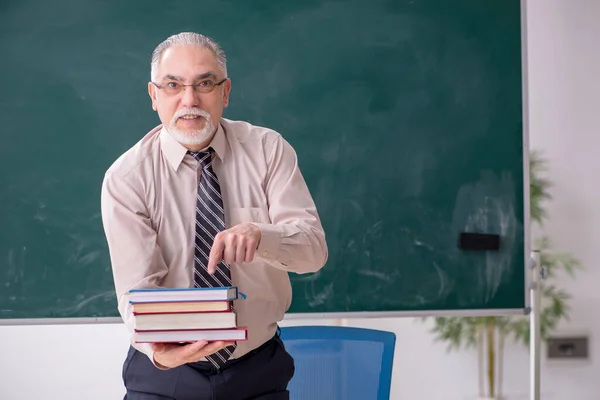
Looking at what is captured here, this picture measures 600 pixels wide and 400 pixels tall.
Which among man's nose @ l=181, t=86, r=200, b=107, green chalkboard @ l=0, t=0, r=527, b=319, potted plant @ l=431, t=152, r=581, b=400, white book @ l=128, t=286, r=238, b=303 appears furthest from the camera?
potted plant @ l=431, t=152, r=581, b=400

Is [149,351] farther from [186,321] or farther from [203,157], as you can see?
[203,157]

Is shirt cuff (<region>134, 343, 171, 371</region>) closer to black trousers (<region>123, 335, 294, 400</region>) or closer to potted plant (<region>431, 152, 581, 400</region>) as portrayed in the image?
black trousers (<region>123, 335, 294, 400</region>)

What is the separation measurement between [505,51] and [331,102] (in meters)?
0.79

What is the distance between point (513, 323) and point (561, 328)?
0.94ft

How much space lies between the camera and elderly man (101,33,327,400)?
1748mm

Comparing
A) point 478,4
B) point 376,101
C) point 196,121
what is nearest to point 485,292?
point 376,101

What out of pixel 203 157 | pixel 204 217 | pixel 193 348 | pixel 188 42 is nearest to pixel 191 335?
pixel 193 348

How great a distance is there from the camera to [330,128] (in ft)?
10.5

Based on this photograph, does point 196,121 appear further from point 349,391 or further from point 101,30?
point 101,30

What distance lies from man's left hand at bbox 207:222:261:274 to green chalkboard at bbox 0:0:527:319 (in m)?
1.56

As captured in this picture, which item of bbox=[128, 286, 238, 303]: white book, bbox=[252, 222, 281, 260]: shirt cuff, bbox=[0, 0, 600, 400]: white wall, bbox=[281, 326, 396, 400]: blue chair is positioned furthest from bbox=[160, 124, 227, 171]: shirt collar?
bbox=[0, 0, 600, 400]: white wall

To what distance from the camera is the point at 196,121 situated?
1.88 meters

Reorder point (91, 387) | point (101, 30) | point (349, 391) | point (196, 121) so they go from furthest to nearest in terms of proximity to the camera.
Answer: point (91, 387)
point (101, 30)
point (349, 391)
point (196, 121)

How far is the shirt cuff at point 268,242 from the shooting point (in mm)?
1642
